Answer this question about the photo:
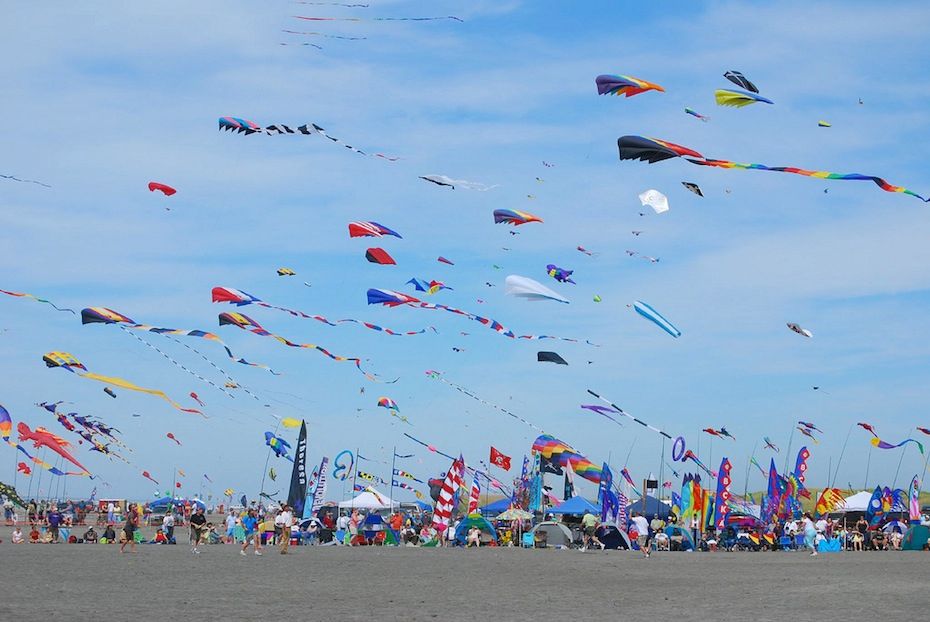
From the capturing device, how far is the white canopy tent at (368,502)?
47.8 m

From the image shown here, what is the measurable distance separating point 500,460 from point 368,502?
6363 millimetres

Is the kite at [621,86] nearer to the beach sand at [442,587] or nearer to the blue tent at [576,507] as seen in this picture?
the beach sand at [442,587]

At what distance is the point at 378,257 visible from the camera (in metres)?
27.5

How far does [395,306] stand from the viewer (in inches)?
1139

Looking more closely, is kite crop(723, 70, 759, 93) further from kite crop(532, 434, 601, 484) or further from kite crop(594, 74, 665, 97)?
kite crop(532, 434, 601, 484)

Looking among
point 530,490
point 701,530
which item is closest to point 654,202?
point 701,530

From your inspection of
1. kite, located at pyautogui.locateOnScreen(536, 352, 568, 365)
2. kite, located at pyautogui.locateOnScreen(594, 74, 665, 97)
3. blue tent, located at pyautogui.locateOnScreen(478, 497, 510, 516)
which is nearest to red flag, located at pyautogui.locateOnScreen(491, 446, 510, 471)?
blue tent, located at pyautogui.locateOnScreen(478, 497, 510, 516)

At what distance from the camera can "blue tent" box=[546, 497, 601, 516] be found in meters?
40.0

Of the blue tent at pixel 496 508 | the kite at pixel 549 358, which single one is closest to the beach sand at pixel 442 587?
the kite at pixel 549 358

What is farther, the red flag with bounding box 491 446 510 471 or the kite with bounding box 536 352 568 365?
the red flag with bounding box 491 446 510 471

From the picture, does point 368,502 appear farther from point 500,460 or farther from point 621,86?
point 621,86

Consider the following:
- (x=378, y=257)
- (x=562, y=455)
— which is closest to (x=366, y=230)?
(x=378, y=257)

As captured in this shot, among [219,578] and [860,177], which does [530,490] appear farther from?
[860,177]

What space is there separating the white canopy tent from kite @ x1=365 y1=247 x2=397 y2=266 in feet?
71.5
